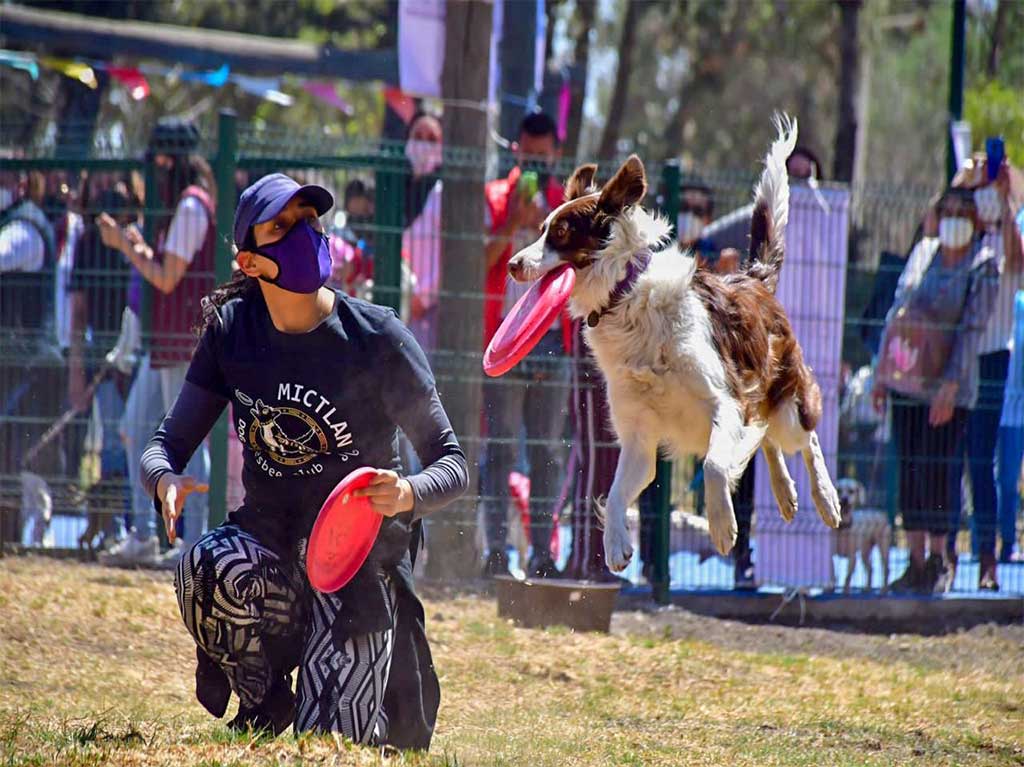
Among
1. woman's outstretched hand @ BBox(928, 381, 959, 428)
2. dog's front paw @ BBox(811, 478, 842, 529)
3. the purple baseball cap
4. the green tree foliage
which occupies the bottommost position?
dog's front paw @ BBox(811, 478, 842, 529)

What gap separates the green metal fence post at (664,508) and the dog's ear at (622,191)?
3.52 m

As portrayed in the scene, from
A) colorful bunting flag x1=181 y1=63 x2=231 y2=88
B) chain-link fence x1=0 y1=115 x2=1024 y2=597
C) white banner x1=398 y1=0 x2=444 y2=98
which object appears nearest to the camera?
chain-link fence x1=0 y1=115 x2=1024 y2=597

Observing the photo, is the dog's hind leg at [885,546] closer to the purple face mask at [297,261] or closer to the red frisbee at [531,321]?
the red frisbee at [531,321]

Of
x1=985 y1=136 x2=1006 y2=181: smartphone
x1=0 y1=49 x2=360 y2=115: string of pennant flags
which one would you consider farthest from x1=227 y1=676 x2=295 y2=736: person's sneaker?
x1=0 y1=49 x2=360 y2=115: string of pennant flags

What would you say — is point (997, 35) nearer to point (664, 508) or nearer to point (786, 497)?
point (664, 508)

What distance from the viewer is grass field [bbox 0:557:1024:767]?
483 cm

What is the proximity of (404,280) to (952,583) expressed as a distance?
4.43m

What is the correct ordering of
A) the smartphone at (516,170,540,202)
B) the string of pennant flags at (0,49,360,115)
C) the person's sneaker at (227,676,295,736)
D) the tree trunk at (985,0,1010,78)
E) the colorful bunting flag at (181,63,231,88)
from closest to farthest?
the person's sneaker at (227,676,295,736) → the smartphone at (516,170,540,202) → the string of pennant flags at (0,49,360,115) → the colorful bunting flag at (181,63,231,88) → the tree trunk at (985,0,1010,78)

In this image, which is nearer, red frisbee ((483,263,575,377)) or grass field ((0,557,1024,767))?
grass field ((0,557,1024,767))

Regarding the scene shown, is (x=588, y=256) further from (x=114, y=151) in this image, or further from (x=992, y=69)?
(x=992, y=69)

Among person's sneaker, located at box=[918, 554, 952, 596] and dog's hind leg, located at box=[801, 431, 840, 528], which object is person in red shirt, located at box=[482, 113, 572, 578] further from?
person's sneaker, located at box=[918, 554, 952, 596]

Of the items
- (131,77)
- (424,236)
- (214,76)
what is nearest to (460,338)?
(424,236)

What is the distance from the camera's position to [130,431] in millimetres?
9312

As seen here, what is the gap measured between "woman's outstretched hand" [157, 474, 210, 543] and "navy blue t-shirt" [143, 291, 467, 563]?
62 millimetres
